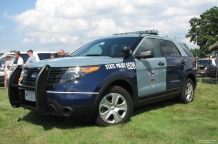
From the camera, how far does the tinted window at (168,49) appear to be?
225 inches

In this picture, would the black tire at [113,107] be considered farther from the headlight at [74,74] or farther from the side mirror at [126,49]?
the side mirror at [126,49]

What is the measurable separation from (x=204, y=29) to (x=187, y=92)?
143 feet

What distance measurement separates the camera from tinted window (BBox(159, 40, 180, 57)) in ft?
18.7

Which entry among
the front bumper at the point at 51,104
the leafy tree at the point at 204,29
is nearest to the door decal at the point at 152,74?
the front bumper at the point at 51,104

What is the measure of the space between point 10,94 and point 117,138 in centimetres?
217

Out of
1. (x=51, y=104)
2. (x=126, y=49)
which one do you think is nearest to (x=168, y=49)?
(x=126, y=49)

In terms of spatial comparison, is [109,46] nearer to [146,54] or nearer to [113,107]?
[146,54]

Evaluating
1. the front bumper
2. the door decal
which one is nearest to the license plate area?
the front bumper

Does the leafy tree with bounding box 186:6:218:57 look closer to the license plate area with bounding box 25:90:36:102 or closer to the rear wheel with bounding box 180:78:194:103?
the rear wheel with bounding box 180:78:194:103

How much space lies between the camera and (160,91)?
17.6 feet

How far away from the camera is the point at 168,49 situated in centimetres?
593

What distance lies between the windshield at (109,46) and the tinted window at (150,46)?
0.43 feet

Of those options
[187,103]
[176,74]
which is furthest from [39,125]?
[187,103]

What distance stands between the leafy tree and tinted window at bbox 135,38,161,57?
135ft
